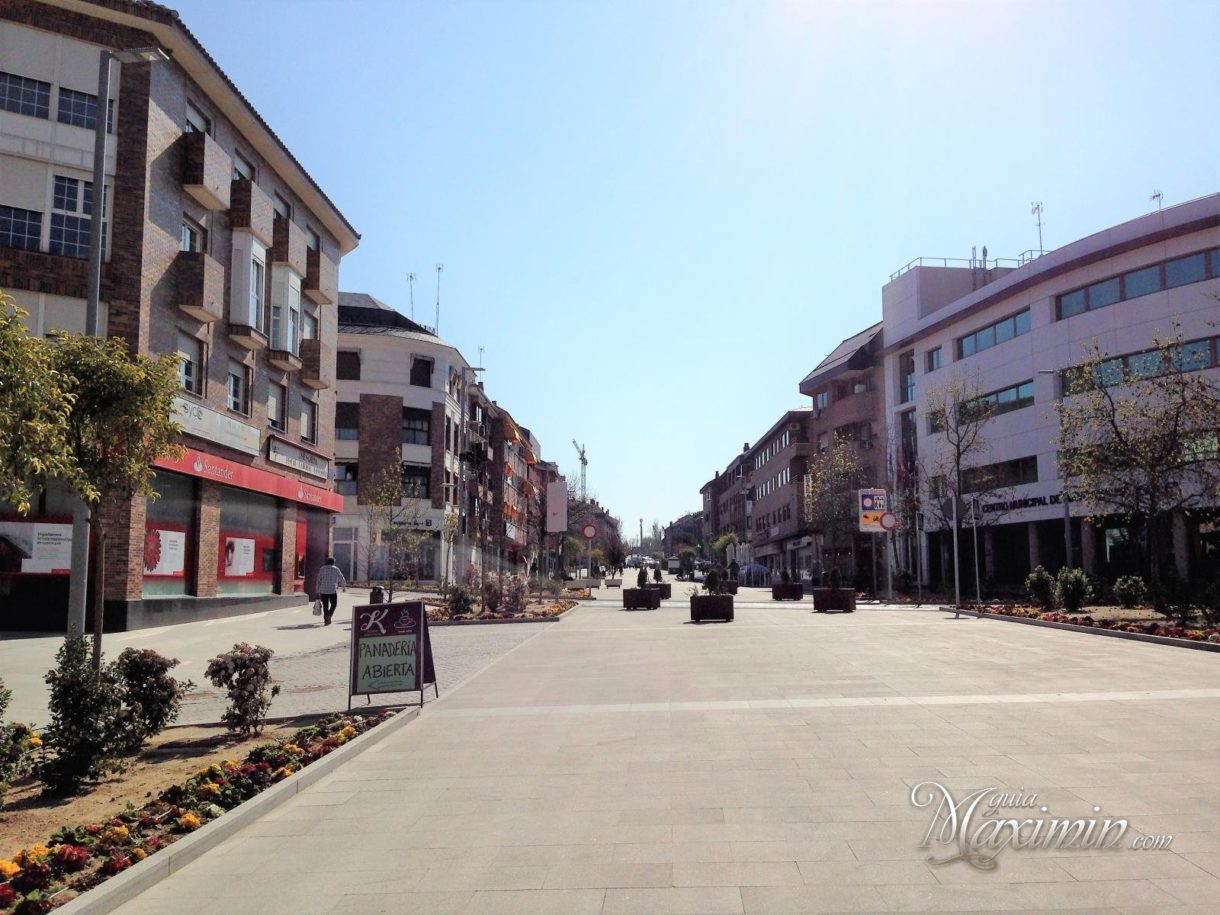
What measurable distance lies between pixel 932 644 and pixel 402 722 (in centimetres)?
1122

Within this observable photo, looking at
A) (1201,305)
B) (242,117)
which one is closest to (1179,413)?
(1201,305)

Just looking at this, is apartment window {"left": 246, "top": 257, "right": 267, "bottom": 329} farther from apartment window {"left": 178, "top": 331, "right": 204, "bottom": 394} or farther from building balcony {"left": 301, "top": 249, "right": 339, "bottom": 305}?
building balcony {"left": 301, "top": 249, "right": 339, "bottom": 305}

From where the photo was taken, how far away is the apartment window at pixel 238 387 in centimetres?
2648

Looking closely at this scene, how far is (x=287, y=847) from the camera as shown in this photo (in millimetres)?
5836

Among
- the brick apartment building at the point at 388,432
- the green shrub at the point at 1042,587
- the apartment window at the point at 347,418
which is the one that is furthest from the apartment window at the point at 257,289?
the apartment window at the point at 347,418

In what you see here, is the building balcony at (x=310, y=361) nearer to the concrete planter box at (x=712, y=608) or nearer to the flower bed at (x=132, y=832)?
the concrete planter box at (x=712, y=608)

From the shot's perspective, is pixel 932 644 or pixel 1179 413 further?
pixel 1179 413

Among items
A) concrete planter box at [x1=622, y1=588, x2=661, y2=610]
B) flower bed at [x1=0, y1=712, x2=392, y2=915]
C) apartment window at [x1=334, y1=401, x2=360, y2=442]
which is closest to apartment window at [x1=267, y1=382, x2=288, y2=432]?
concrete planter box at [x1=622, y1=588, x2=661, y2=610]

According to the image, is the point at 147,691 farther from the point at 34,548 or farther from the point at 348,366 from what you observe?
the point at 348,366

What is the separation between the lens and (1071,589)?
2431cm

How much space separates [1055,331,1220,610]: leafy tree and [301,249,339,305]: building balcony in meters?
24.2

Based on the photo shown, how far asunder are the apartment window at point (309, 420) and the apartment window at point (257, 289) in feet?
16.5

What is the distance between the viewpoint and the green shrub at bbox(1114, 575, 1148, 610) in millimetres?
24703

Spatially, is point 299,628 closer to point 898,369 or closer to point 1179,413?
point 1179,413
